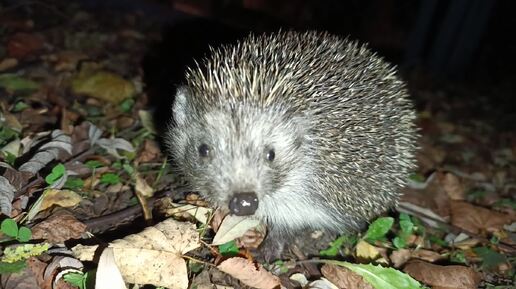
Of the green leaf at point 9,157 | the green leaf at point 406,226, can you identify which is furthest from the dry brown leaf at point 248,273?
the green leaf at point 9,157

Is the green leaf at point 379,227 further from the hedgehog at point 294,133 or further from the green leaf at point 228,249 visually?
the green leaf at point 228,249

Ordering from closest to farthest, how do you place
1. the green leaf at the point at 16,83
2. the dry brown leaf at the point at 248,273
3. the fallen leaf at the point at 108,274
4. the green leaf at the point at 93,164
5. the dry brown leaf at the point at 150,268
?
the fallen leaf at the point at 108,274 → the dry brown leaf at the point at 150,268 → the dry brown leaf at the point at 248,273 → the green leaf at the point at 93,164 → the green leaf at the point at 16,83

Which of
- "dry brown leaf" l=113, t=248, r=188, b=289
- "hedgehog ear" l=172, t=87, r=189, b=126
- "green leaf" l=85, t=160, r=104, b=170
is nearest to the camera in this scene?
"dry brown leaf" l=113, t=248, r=188, b=289

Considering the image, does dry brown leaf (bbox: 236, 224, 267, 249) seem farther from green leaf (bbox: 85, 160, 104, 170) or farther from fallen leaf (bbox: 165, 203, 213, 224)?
green leaf (bbox: 85, 160, 104, 170)

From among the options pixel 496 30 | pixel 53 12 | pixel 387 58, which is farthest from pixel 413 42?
pixel 53 12

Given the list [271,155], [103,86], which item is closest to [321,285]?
[271,155]

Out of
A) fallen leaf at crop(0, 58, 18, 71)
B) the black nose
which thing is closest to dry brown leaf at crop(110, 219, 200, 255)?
the black nose
